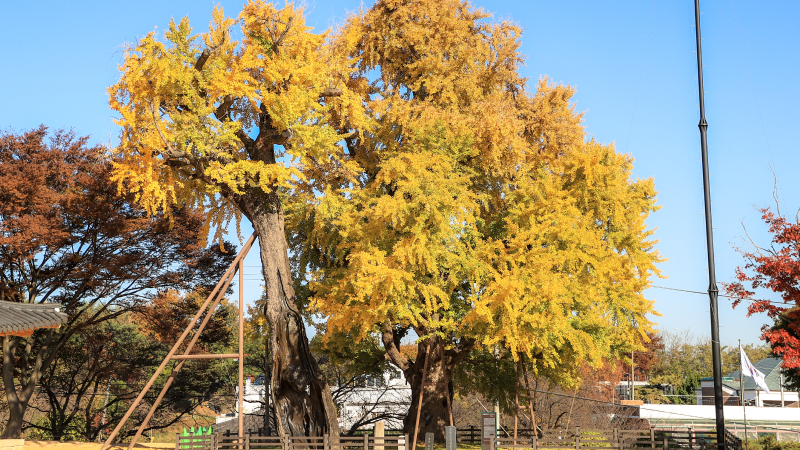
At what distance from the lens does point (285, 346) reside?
18.2 metres

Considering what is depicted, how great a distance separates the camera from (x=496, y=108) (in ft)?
64.3

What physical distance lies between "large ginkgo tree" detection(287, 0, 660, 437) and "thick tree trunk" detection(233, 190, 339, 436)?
0.98m

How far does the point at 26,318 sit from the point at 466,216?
10.7 m

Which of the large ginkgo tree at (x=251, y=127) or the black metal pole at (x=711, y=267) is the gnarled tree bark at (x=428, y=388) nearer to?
the large ginkgo tree at (x=251, y=127)

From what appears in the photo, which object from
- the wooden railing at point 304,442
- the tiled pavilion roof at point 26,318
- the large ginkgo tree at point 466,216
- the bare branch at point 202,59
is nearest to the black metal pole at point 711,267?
the large ginkgo tree at point 466,216

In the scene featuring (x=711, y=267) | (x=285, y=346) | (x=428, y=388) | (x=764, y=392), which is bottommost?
(x=764, y=392)

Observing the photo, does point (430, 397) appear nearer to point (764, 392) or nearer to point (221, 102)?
point (221, 102)

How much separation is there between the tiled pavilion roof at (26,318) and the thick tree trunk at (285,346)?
238 inches

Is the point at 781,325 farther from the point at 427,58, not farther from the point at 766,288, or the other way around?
the point at 427,58

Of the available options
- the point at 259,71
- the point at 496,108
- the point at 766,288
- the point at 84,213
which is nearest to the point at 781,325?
the point at 766,288

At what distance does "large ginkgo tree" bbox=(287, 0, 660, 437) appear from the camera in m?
16.4

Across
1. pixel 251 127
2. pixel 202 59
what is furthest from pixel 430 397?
pixel 202 59

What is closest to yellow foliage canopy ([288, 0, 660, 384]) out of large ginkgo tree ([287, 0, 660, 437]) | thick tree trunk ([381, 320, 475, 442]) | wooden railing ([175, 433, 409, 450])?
large ginkgo tree ([287, 0, 660, 437])

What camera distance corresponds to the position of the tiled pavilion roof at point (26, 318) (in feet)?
41.5
